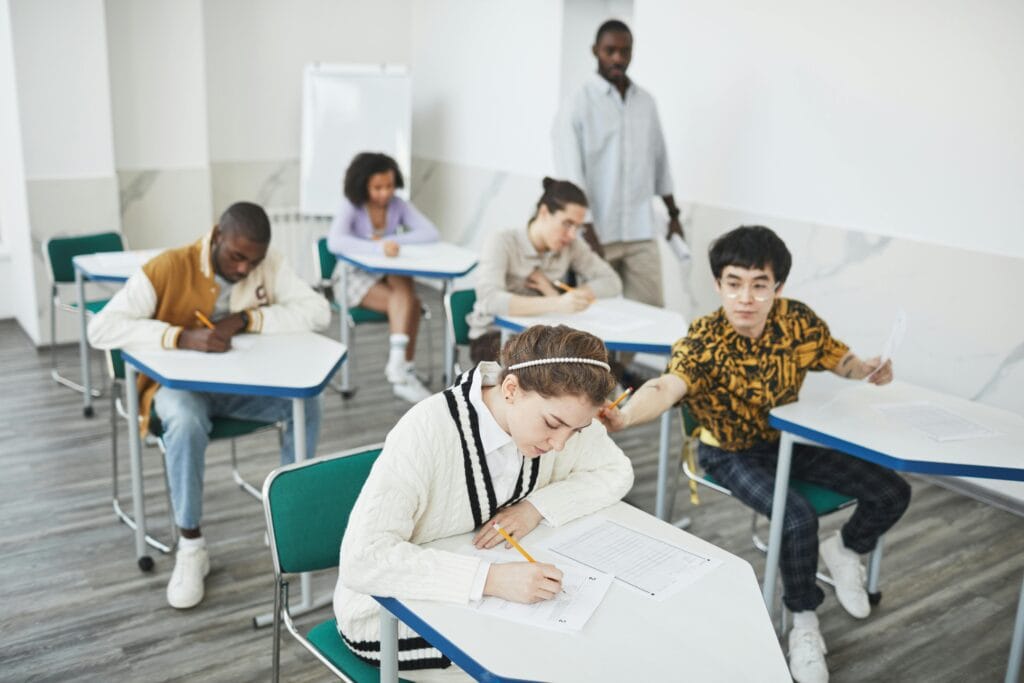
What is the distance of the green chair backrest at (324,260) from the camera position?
5.17 m

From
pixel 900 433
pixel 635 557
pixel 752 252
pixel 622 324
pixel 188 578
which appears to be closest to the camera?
pixel 635 557

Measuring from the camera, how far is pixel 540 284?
12.9ft

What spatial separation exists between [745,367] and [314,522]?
4.50 feet

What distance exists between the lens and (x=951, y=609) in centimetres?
329

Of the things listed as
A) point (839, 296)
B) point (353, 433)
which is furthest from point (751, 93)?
point (353, 433)

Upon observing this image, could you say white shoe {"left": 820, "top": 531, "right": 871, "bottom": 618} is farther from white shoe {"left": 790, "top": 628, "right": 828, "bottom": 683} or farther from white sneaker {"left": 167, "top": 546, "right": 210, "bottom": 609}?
white sneaker {"left": 167, "top": 546, "right": 210, "bottom": 609}

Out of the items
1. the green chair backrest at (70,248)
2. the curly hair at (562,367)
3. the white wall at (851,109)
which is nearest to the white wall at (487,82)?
the white wall at (851,109)

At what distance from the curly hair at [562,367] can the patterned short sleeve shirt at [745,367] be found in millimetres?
1022

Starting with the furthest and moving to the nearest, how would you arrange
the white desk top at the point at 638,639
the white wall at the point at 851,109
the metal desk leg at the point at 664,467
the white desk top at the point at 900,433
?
the white wall at the point at 851,109
the metal desk leg at the point at 664,467
the white desk top at the point at 900,433
the white desk top at the point at 638,639

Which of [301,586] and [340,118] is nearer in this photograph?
[301,586]

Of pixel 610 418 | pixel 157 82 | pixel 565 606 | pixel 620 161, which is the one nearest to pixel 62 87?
pixel 157 82

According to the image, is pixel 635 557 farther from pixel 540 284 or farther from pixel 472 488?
pixel 540 284

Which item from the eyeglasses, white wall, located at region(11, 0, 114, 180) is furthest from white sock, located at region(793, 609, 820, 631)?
white wall, located at region(11, 0, 114, 180)

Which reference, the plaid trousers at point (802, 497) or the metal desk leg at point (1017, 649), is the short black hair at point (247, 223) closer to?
the plaid trousers at point (802, 497)
